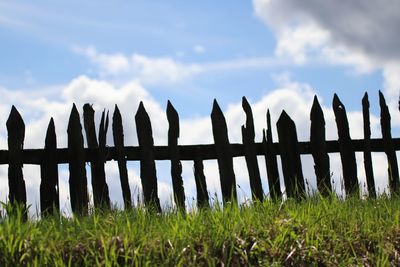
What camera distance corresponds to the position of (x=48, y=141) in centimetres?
697

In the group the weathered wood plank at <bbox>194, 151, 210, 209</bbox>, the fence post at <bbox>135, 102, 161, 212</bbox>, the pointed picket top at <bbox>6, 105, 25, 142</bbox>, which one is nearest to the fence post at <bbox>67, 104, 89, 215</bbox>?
the pointed picket top at <bbox>6, 105, 25, 142</bbox>

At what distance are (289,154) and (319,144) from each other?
42 cm

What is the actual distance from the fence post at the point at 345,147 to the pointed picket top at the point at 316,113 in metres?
0.21

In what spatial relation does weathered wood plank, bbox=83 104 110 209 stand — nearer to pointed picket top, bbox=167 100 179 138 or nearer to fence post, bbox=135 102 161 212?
fence post, bbox=135 102 161 212

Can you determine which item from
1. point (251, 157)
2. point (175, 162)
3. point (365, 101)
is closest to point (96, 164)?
point (175, 162)

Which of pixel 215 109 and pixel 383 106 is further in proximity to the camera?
pixel 383 106

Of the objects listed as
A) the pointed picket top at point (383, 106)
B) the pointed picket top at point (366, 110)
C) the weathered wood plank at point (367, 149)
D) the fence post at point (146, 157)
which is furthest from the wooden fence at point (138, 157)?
the pointed picket top at point (383, 106)

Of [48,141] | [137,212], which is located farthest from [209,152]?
[137,212]

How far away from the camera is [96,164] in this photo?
23.0 feet

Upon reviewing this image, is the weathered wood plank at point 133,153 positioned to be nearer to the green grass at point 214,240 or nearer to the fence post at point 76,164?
the fence post at point 76,164

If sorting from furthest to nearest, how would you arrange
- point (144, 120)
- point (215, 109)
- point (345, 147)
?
point (345, 147) < point (215, 109) < point (144, 120)

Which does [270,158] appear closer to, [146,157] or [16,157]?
[146,157]

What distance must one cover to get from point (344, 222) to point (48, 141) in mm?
3366

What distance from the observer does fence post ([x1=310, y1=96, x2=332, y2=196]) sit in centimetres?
762
